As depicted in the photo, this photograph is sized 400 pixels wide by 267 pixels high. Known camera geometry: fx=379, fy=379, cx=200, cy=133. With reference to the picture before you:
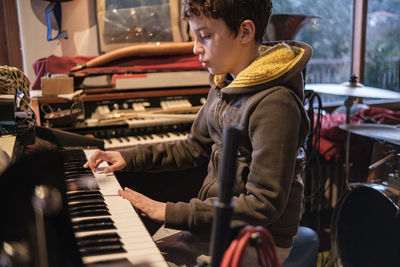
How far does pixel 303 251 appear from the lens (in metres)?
1.60

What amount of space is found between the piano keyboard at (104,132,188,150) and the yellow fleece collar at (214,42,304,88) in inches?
41.1

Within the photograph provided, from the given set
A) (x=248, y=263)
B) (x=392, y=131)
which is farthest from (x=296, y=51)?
(x=392, y=131)

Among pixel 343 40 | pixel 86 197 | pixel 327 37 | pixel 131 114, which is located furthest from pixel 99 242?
pixel 343 40

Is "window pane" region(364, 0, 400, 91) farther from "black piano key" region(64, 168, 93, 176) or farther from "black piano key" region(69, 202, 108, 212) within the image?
"black piano key" region(69, 202, 108, 212)

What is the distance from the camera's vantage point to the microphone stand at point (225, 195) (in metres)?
0.54

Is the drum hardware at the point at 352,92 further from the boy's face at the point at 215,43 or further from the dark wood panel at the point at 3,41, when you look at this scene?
the dark wood panel at the point at 3,41

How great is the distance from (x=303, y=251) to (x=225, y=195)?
1.19 metres

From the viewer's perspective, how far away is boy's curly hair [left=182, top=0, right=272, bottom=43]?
45.4 inches

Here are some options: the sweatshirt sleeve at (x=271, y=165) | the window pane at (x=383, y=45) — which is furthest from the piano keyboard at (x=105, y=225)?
the window pane at (x=383, y=45)

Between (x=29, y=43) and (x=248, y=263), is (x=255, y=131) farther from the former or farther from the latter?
(x=29, y=43)

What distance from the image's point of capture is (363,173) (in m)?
3.14

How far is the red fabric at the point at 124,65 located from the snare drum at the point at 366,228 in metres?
1.29

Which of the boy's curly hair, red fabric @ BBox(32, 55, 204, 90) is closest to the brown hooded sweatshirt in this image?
the boy's curly hair

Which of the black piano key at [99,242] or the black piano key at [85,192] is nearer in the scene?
the black piano key at [99,242]
